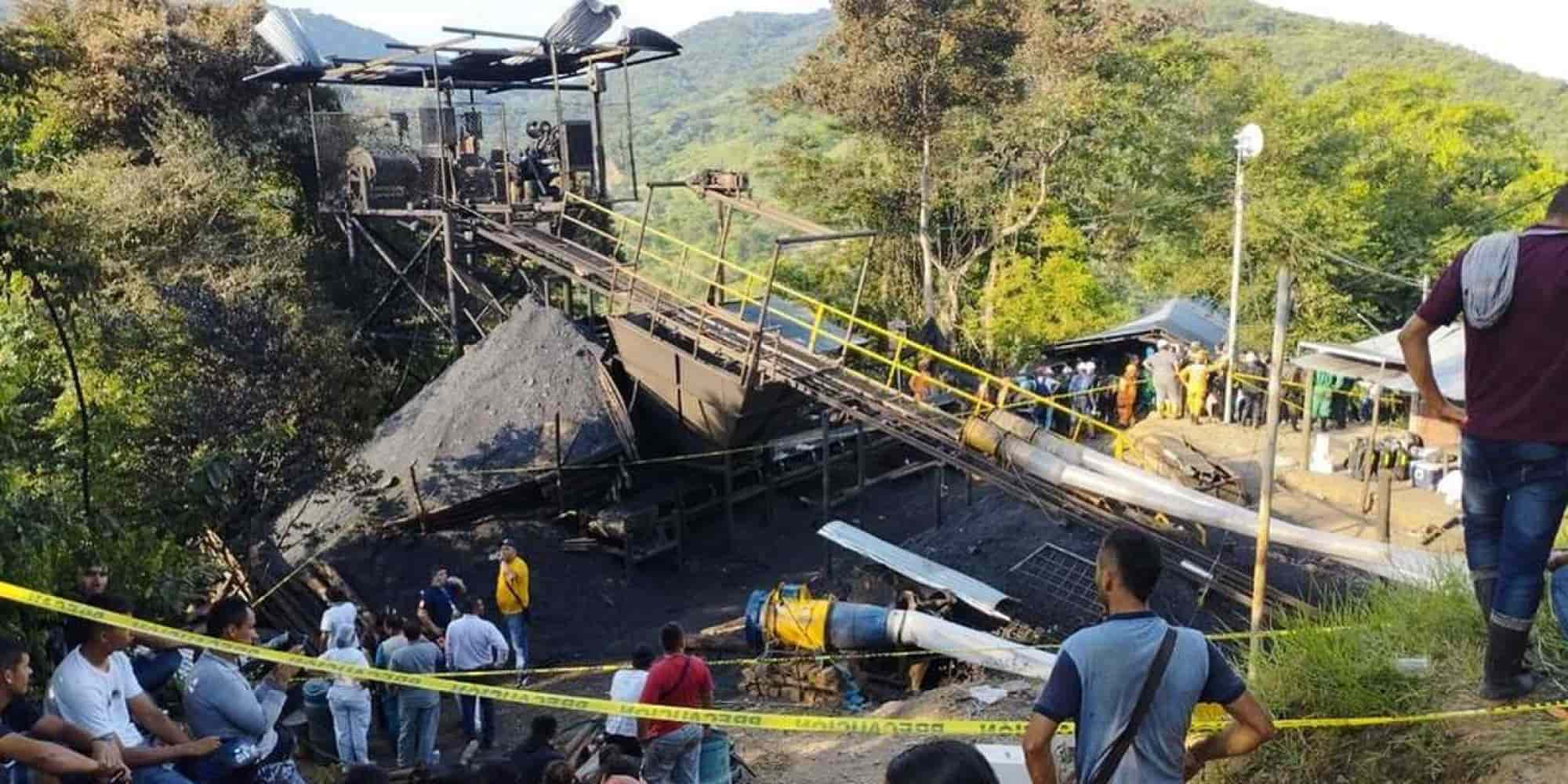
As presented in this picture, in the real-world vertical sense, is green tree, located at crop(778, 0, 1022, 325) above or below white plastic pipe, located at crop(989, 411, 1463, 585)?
above

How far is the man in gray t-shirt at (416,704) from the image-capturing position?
7.74m

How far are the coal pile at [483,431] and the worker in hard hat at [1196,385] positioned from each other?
9.90 m

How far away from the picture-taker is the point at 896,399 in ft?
41.0

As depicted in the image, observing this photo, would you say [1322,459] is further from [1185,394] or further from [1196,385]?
[1185,394]

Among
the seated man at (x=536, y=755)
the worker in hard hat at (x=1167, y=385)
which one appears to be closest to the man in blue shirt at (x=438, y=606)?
the seated man at (x=536, y=755)

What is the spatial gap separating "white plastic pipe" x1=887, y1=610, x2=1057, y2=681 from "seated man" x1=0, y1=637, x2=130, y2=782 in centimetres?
558

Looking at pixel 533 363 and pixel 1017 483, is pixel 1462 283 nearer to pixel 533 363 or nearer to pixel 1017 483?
pixel 1017 483

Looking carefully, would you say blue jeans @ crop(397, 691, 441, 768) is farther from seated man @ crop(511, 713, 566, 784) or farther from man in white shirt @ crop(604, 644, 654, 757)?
seated man @ crop(511, 713, 566, 784)

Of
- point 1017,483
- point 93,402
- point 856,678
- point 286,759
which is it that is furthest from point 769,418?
point 286,759

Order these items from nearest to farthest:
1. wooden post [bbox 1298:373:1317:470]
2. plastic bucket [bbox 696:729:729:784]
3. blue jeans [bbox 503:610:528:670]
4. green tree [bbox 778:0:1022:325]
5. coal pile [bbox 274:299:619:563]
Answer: plastic bucket [bbox 696:729:729:784], blue jeans [bbox 503:610:528:670], coal pile [bbox 274:299:619:563], wooden post [bbox 1298:373:1317:470], green tree [bbox 778:0:1022:325]

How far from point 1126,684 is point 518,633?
872cm

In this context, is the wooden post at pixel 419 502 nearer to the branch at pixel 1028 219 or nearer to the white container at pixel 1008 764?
the white container at pixel 1008 764

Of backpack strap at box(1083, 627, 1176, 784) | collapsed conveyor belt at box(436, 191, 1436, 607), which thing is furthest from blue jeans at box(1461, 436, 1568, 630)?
collapsed conveyor belt at box(436, 191, 1436, 607)

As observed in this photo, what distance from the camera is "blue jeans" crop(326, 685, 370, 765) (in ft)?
24.2
